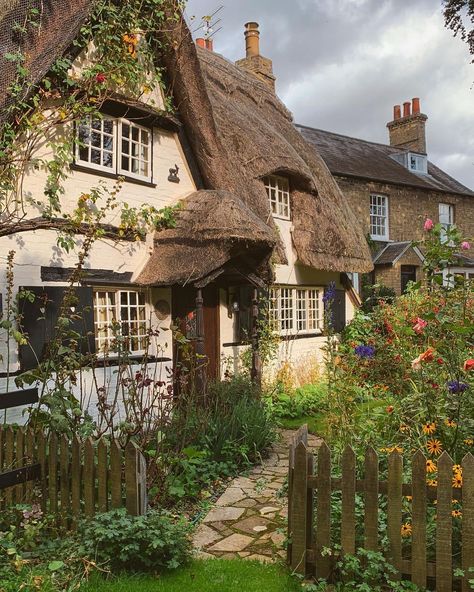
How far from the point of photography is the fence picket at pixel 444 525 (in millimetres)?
3121

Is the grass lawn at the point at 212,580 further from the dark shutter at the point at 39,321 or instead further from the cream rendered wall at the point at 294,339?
the cream rendered wall at the point at 294,339

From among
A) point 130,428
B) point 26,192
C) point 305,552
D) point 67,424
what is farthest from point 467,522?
point 26,192

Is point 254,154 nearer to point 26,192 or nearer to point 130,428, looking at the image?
point 26,192

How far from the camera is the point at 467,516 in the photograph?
10.3ft

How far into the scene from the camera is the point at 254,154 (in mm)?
10102

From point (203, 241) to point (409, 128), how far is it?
1945 centimetres

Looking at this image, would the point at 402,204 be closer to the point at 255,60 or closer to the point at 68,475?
the point at 255,60

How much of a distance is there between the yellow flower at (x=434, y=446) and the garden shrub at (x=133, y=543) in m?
1.87

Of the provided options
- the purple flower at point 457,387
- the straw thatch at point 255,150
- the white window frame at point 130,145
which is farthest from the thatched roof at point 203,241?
the purple flower at point 457,387

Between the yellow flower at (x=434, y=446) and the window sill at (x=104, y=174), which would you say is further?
the window sill at (x=104, y=174)

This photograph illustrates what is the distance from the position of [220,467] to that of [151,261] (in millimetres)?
3421

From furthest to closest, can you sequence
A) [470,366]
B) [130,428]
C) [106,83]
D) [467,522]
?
[106,83] < [130,428] < [470,366] < [467,522]

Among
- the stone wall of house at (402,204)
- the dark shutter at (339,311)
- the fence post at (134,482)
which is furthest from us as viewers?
the stone wall of house at (402,204)

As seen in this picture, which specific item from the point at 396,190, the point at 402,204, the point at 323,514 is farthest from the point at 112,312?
the point at 402,204
